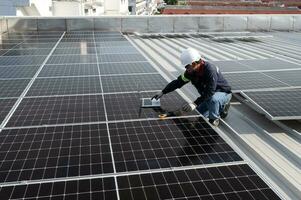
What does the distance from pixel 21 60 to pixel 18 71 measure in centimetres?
194

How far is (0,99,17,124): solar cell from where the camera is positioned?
7.73 m

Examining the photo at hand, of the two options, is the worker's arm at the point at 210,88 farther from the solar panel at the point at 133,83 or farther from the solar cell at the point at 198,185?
the solar cell at the point at 198,185

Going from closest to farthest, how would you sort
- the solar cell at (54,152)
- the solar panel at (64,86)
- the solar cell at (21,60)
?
the solar cell at (54,152)
the solar panel at (64,86)
the solar cell at (21,60)

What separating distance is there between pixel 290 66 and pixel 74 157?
10.2 m

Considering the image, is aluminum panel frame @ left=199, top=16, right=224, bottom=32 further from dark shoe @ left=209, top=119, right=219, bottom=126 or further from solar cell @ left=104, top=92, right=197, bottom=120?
dark shoe @ left=209, top=119, right=219, bottom=126

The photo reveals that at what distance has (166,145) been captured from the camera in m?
6.30

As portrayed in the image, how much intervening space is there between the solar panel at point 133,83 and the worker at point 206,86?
1526 millimetres

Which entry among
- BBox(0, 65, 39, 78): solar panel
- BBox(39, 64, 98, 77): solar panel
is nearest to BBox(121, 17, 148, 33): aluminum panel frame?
BBox(39, 64, 98, 77): solar panel

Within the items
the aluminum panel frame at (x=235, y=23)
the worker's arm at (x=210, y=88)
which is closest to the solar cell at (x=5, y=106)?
the worker's arm at (x=210, y=88)

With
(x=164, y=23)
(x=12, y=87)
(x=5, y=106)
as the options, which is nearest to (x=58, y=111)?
(x=5, y=106)

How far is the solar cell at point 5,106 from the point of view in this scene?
7.73 meters

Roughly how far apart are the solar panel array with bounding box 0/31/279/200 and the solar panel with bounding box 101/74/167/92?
0.10 ft

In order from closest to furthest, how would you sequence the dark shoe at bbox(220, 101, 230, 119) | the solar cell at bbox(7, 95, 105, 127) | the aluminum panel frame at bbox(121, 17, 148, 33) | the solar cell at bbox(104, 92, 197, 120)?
1. the solar cell at bbox(7, 95, 105, 127)
2. the solar cell at bbox(104, 92, 197, 120)
3. the dark shoe at bbox(220, 101, 230, 119)
4. the aluminum panel frame at bbox(121, 17, 148, 33)

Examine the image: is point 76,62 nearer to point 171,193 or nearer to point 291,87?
point 291,87
